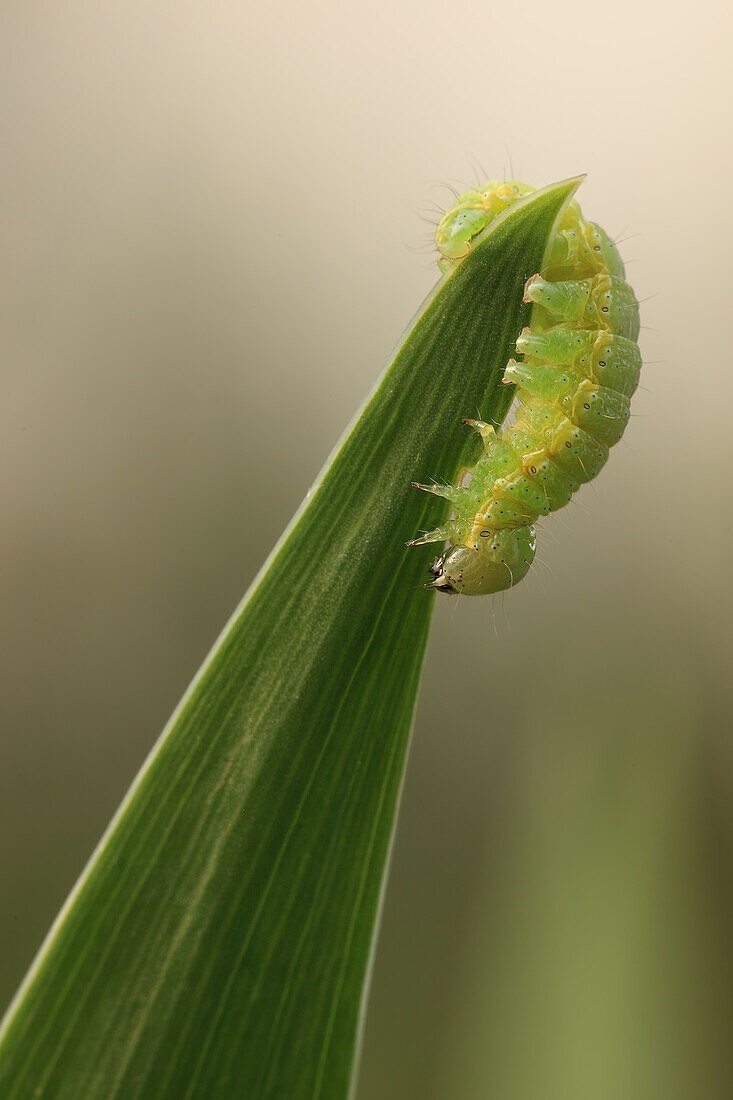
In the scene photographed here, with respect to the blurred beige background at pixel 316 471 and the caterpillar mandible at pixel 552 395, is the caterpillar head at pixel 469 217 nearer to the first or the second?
the caterpillar mandible at pixel 552 395

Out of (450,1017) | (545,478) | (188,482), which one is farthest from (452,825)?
(545,478)

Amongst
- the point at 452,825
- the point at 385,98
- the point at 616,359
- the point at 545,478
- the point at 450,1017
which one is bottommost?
the point at 450,1017

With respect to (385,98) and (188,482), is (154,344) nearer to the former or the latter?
(188,482)

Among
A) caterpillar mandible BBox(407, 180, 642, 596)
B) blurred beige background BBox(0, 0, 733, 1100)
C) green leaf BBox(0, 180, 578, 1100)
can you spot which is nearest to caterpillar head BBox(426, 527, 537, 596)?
caterpillar mandible BBox(407, 180, 642, 596)

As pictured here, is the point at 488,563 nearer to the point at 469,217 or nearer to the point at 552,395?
the point at 552,395

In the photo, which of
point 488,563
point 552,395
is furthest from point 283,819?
point 552,395

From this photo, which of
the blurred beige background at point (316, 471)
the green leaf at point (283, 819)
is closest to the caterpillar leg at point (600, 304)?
the green leaf at point (283, 819)
